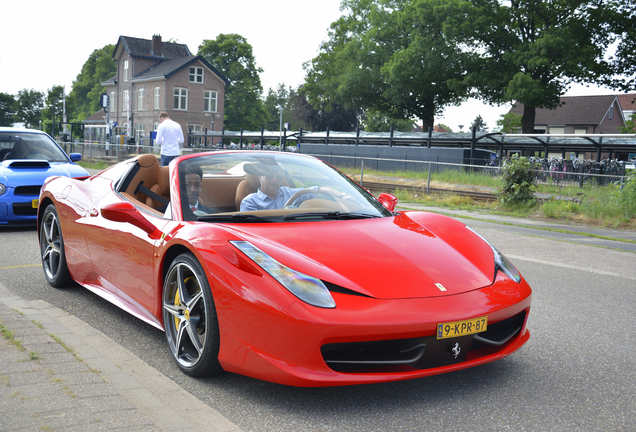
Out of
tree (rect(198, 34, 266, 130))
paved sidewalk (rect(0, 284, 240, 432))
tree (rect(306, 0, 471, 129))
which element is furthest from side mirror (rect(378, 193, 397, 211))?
tree (rect(198, 34, 266, 130))

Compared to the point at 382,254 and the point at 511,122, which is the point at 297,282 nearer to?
the point at 382,254

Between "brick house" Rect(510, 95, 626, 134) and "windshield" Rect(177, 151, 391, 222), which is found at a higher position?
"brick house" Rect(510, 95, 626, 134)

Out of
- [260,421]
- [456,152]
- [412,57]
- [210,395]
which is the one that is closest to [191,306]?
[210,395]

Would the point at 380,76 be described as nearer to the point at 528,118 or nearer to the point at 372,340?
the point at 528,118

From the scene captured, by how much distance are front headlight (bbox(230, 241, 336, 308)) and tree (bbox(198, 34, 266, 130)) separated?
80877 mm

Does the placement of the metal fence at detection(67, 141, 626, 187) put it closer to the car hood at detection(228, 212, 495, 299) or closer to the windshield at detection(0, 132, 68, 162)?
the windshield at detection(0, 132, 68, 162)

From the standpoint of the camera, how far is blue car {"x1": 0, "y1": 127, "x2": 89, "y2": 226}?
9109 mm

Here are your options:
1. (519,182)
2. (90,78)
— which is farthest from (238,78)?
(519,182)

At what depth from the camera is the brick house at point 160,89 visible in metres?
67.4

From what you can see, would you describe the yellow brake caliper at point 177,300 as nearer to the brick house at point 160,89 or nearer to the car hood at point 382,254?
the car hood at point 382,254

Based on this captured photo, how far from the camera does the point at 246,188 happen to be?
454cm

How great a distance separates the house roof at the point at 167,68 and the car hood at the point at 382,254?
213ft

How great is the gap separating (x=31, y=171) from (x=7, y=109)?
298ft

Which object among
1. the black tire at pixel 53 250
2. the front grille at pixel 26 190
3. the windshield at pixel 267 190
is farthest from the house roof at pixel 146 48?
the windshield at pixel 267 190
